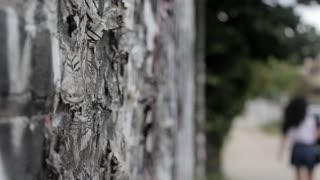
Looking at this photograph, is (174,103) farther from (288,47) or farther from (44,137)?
(288,47)

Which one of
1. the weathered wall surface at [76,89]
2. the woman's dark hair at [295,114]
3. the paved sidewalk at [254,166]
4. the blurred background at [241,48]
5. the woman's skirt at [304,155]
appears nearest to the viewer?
the weathered wall surface at [76,89]

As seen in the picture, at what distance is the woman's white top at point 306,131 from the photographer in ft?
29.1

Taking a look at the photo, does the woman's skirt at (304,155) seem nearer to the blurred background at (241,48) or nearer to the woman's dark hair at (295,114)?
the woman's dark hair at (295,114)

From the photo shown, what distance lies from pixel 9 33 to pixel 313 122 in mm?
7992

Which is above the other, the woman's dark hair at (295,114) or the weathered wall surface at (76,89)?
the weathered wall surface at (76,89)

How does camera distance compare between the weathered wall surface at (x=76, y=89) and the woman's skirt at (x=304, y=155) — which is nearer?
the weathered wall surface at (x=76, y=89)

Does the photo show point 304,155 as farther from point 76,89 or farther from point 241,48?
point 76,89

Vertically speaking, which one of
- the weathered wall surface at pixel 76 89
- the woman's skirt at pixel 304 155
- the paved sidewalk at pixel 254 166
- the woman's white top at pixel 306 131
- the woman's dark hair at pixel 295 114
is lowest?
the paved sidewalk at pixel 254 166

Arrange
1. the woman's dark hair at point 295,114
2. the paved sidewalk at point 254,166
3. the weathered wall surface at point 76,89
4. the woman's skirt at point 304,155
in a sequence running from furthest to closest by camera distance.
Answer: the paved sidewalk at point 254,166, the woman's dark hair at point 295,114, the woman's skirt at point 304,155, the weathered wall surface at point 76,89

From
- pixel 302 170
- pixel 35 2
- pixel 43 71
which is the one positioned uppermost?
pixel 35 2

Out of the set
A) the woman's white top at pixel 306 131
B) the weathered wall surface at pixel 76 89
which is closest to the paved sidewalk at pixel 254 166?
the woman's white top at pixel 306 131

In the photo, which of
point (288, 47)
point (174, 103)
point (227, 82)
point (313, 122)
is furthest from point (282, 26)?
point (174, 103)

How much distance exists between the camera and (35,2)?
1.46 meters

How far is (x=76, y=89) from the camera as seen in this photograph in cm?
181
